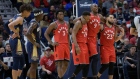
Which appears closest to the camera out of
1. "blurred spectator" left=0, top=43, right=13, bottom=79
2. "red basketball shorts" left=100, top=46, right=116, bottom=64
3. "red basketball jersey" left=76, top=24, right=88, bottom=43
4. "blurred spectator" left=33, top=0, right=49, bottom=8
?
"red basketball jersey" left=76, top=24, right=88, bottom=43

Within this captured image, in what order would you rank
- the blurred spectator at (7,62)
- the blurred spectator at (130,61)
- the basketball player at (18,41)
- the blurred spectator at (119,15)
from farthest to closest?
1. the blurred spectator at (119,15)
2. the blurred spectator at (130,61)
3. the blurred spectator at (7,62)
4. the basketball player at (18,41)

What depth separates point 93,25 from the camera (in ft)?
35.8

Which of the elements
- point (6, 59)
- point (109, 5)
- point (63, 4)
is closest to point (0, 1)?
point (63, 4)

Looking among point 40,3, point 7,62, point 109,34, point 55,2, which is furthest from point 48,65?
point 55,2

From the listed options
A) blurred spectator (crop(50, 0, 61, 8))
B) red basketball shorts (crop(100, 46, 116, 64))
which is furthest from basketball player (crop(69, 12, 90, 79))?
blurred spectator (crop(50, 0, 61, 8))

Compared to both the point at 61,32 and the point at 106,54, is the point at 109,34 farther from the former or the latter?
the point at 61,32

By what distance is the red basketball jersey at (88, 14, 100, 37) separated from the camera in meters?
10.9

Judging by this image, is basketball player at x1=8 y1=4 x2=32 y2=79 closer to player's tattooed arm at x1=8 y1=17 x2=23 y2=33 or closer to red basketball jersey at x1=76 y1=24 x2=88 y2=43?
player's tattooed arm at x1=8 y1=17 x2=23 y2=33

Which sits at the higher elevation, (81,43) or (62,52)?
(81,43)

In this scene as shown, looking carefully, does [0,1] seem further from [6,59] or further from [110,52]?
[110,52]

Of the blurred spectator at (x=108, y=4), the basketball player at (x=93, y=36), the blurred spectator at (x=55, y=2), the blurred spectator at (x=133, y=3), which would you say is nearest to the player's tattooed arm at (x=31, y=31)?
the basketball player at (x=93, y=36)

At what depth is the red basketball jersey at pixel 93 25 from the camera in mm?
10914

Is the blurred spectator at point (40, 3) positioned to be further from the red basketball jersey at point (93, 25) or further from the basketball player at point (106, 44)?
the red basketball jersey at point (93, 25)

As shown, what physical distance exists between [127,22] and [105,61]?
793 cm
